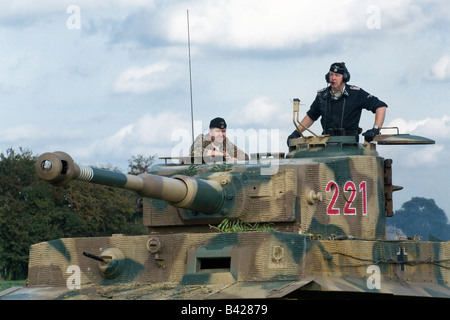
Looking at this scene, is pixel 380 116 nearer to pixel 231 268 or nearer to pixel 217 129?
pixel 217 129

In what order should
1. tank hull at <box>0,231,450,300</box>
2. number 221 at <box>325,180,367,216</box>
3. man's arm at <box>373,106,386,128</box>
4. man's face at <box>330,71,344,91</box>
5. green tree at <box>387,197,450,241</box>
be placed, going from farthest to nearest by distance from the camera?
green tree at <box>387,197,450,241</box>
man's face at <box>330,71,344,91</box>
man's arm at <box>373,106,386,128</box>
number 221 at <box>325,180,367,216</box>
tank hull at <box>0,231,450,300</box>

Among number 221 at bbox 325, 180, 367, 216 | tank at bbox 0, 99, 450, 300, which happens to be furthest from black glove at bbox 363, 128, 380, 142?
number 221 at bbox 325, 180, 367, 216

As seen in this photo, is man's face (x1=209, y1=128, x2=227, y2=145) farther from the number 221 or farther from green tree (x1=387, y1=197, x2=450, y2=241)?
green tree (x1=387, y1=197, x2=450, y2=241)

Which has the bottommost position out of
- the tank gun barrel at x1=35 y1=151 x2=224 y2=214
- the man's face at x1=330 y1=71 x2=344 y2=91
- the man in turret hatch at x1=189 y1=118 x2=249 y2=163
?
the tank gun barrel at x1=35 y1=151 x2=224 y2=214

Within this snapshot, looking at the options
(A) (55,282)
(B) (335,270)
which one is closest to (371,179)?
(B) (335,270)

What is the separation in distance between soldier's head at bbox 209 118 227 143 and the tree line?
65.1 ft

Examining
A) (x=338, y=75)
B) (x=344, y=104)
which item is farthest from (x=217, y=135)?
(x=338, y=75)

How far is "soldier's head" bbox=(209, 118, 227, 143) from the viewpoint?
21.2 metres

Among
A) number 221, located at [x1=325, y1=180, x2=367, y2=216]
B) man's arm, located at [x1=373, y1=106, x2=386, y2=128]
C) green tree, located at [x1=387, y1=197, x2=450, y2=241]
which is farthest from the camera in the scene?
green tree, located at [x1=387, y1=197, x2=450, y2=241]

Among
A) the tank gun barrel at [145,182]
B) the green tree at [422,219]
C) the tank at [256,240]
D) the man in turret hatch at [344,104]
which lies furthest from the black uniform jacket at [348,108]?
the green tree at [422,219]

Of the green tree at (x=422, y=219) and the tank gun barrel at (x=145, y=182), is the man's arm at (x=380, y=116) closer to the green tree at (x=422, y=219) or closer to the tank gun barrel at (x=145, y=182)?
the tank gun barrel at (x=145, y=182)

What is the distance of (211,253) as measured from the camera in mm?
16859

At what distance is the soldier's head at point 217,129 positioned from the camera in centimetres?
2115

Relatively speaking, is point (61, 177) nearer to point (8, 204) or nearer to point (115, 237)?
point (115, 237)
